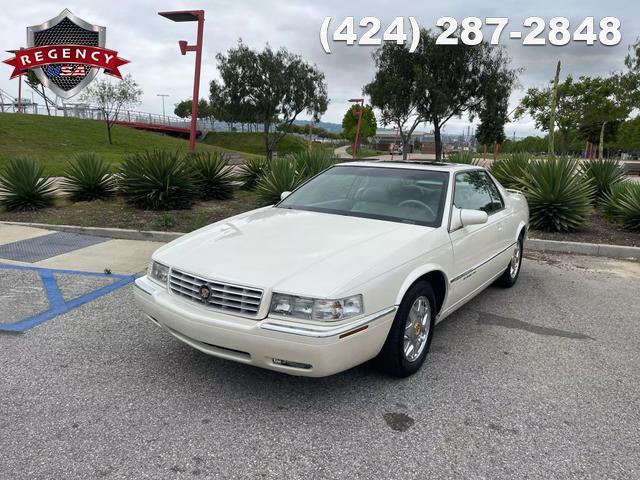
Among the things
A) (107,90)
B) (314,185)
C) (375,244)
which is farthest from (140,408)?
(107,90)

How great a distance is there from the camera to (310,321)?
2.80 meters

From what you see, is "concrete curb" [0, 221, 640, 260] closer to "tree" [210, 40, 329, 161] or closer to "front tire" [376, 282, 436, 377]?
"front tire" [376, 282, 436, 377]

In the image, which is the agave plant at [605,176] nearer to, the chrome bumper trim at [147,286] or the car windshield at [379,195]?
the car windshield at [379,195]

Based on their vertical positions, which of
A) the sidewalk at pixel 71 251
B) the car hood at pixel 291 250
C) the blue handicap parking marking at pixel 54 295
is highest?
the car hood at pixel 291 250

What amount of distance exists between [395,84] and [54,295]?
21.7 metres

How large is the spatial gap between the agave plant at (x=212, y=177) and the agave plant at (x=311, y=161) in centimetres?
158

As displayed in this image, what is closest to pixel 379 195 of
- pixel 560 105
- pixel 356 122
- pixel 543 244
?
pixel 543 244

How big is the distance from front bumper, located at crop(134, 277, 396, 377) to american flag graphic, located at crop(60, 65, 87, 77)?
2623 centimetres

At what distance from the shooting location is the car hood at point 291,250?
2.91 meters

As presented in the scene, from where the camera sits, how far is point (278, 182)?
32.1 ft

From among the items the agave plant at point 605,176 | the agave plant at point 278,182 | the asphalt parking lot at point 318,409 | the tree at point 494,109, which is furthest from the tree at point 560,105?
the asphalt parking lot at point 318,409

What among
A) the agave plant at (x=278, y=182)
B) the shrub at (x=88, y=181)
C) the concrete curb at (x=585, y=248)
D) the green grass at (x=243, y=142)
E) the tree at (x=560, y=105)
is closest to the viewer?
the concrete curb at (x=585, y=248)

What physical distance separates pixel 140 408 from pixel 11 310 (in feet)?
7.87

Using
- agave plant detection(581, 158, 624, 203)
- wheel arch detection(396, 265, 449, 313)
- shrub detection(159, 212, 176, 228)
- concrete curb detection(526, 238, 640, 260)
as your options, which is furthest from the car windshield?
agave plant detection(581, 158, 624, 203)
